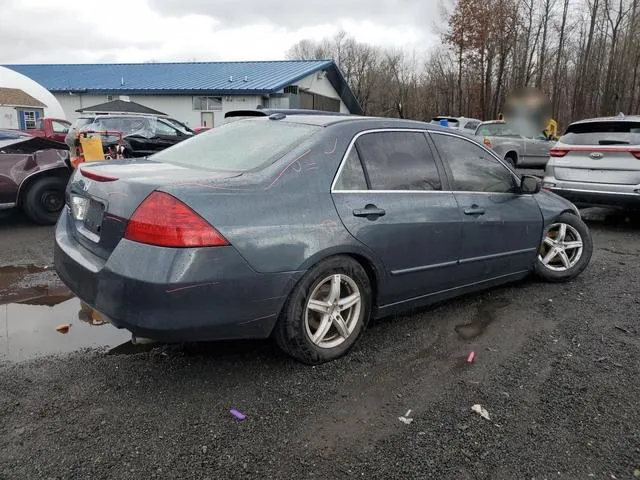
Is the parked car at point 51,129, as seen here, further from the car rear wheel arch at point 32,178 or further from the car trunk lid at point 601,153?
the car trunk lid at point 601,153

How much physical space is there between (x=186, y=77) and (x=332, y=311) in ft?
99.3

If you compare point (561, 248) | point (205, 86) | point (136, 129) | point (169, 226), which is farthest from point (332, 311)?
point (205, 86)

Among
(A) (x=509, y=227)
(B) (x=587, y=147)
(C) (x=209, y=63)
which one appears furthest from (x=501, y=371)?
(C) (x=209, y=63)

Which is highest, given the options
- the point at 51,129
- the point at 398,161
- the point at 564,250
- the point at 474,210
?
the point at 51,129

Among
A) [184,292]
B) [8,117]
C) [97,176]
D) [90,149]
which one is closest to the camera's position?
[184,292]

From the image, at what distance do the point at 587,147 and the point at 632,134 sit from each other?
1.86 feet

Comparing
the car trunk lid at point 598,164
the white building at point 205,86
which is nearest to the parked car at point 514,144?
the car trunk lid at point 598,164

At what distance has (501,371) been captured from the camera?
312 cm

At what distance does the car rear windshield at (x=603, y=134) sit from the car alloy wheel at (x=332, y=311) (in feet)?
18.8

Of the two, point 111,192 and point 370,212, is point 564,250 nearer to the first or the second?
point 370,212

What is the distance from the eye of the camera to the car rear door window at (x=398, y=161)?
10.9 ft

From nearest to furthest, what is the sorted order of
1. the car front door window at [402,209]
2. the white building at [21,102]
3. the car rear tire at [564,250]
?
the car front door window at [402,209] < the car rear tire at [564,250] < the white building at [21,102]

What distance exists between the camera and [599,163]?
23.6 feet

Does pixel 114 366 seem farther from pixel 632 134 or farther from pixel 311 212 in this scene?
pixel 632 134
